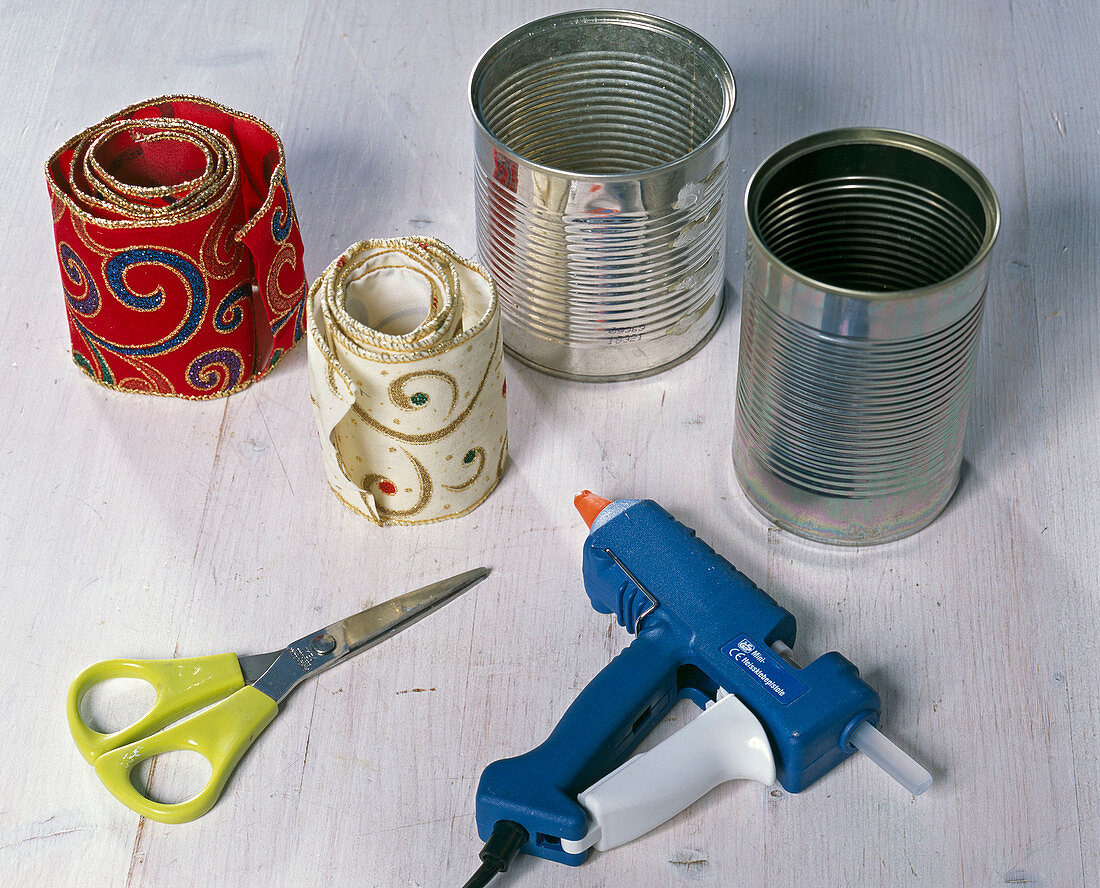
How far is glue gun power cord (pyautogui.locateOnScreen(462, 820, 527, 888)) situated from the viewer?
2.28 feet

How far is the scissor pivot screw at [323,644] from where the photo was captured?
80cm

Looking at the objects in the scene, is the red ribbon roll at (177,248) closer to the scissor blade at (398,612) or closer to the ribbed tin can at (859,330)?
the scissor blade at (398,612)

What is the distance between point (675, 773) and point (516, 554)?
214 millimetres

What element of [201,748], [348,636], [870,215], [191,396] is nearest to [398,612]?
[348,636]

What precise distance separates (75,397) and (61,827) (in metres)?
0.35

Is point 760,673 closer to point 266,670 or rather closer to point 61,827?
point 266,670

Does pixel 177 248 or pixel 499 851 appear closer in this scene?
pixel 499 851

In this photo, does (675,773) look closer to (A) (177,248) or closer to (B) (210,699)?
(B) (210,699)

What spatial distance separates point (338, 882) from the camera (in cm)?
72

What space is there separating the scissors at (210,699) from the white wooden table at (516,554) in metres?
0.02

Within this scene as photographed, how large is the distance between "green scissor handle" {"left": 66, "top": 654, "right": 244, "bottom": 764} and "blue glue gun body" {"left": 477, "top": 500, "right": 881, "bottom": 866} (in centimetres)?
18

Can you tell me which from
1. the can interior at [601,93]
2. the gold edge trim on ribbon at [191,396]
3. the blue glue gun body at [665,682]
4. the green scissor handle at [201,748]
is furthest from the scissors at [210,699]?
the can interior at [601,93]

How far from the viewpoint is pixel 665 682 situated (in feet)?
2.50

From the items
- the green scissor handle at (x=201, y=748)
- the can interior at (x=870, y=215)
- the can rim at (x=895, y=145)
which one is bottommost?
the green scissor handle at (x=201, y=748)
